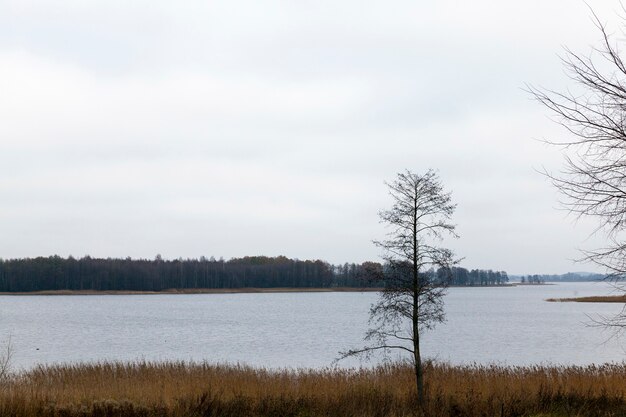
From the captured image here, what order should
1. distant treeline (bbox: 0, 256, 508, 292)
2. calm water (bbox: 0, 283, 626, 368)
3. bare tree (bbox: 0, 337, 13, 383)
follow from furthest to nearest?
distant treeline (bbox: 0, 256, 508, 292) < calm water (bbox: 0, 283, 626, 368) < bare tree (bbox: 0, 337, 13, 383)

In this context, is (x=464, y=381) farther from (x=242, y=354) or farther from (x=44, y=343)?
(x=44, y=343)

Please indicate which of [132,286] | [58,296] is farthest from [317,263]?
[58,296]

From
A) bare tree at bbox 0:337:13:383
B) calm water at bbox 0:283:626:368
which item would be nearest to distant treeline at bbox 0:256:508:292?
calm water at bbox 0:283:626:368

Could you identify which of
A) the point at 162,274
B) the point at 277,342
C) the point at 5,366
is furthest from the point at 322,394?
the point at 162,274

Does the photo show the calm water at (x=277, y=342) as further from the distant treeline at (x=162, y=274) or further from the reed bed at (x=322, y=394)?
the distant treeline at (x=162, y=274)

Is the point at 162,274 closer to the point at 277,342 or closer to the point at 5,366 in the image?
the point at 277,342

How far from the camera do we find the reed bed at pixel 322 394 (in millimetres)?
13695

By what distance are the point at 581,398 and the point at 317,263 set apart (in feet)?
526

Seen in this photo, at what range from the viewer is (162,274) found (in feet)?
525

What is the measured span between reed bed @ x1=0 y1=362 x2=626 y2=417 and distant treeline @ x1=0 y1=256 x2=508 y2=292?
363 ft

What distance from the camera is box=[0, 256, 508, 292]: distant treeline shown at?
14650cm

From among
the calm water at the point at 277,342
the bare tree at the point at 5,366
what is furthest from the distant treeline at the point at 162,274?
the bare tree at the point at 5,366

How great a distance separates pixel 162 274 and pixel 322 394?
489 feet

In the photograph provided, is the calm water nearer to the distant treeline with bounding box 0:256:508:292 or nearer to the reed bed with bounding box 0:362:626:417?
the reed bed with bounding box 0:362:626:417
